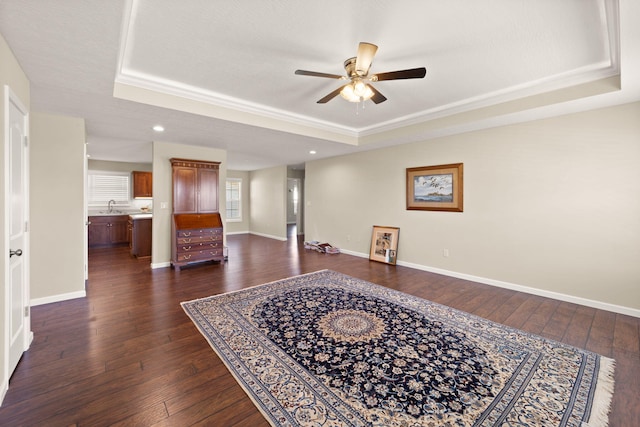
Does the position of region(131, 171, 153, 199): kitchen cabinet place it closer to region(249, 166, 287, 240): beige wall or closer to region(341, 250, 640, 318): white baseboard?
region(249, 166, 287, 240): beige wall

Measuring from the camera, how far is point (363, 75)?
8.07ft

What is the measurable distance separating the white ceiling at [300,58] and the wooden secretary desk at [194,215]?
3.59ft

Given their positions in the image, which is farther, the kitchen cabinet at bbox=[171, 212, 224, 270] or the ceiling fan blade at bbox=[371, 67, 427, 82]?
the kitchen cabinet at bbox=[171, 212, 224, 270]

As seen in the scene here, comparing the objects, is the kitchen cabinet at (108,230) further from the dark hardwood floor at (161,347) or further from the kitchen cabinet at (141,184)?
the dark hardwood floor at (161,347)

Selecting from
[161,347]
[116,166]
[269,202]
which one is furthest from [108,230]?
[161,347]

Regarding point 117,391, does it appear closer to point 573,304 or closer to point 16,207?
point 16,207

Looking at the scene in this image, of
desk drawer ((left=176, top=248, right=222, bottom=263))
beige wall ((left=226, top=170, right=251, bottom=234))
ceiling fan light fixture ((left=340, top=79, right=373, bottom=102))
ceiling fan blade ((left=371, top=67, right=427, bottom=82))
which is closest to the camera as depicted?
ceiling fan blade ((left=371, top=67, right=427, bottom=82))

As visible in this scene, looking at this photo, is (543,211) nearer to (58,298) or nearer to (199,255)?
(199,255)

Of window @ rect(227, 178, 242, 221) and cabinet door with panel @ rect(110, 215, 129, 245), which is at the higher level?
window @ rect(227, 178, 242, 221)

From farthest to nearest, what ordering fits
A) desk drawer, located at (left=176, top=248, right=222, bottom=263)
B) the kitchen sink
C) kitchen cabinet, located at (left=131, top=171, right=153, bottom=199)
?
kitchen cabinet, located at (left=131, top=171, right=153, bottom=199)
the kitchen sink
desk drawer, located at (left=176, top=248, right=222, bottom=263)

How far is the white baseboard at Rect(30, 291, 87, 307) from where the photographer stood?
3289 millimetres

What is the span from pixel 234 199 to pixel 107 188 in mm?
3612

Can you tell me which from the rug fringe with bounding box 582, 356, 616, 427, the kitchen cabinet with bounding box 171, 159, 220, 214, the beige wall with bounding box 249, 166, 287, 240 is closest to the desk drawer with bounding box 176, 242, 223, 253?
the kitchen cabinet with bounding box 171, 159, 220, 214

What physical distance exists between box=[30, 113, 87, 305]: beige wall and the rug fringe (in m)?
5.15
